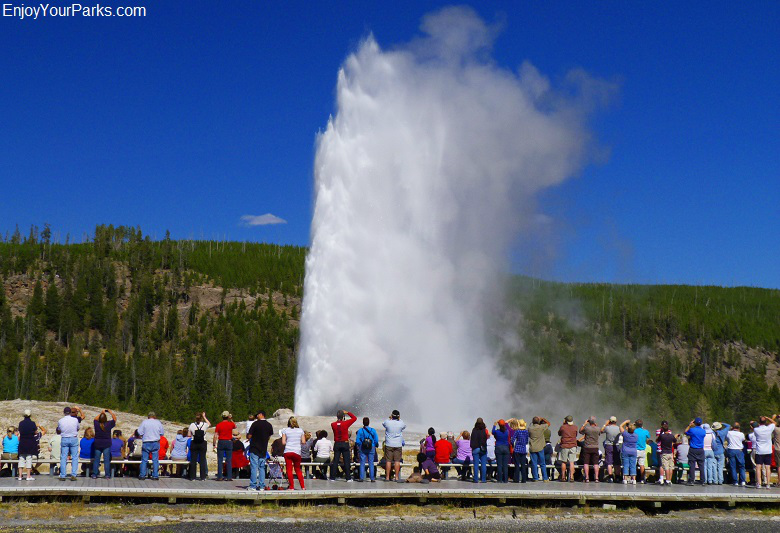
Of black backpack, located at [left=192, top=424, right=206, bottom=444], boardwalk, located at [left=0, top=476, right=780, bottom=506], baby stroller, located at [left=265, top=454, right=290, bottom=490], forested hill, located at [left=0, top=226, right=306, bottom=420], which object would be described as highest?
forested hill, located at [left=0, top=226, right=306, bottom=420]

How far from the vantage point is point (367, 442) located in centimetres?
1579

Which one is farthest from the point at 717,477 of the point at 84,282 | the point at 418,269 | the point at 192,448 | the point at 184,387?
the point at 84,282

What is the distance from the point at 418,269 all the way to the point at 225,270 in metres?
110

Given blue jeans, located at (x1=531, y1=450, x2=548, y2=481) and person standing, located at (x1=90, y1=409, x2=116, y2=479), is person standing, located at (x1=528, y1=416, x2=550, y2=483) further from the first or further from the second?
person standing, located at (x1=90, y1=409, x2=116, y2=479)

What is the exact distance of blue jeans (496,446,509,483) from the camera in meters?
16.1

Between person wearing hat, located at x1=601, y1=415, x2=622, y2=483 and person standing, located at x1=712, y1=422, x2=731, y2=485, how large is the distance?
1925 mm

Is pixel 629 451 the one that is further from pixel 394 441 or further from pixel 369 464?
pixel 369 464

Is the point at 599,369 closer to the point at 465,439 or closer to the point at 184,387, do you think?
the point at 184,387

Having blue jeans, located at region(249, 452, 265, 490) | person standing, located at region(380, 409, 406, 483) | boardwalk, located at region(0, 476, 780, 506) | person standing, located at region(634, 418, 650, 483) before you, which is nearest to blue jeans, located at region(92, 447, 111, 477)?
boardwalk, located at region(0, 476, 780, 506)

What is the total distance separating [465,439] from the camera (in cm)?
1730

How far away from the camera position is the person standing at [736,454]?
16.7 metres

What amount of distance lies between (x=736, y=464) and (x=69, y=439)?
13.2 m

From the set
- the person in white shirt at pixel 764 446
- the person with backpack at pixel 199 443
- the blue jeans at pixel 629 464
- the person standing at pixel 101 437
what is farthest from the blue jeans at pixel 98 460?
the person in white shirt at pixel 764 446

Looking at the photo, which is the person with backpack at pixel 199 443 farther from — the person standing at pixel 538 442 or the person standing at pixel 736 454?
the person standing at pixel 736 454
